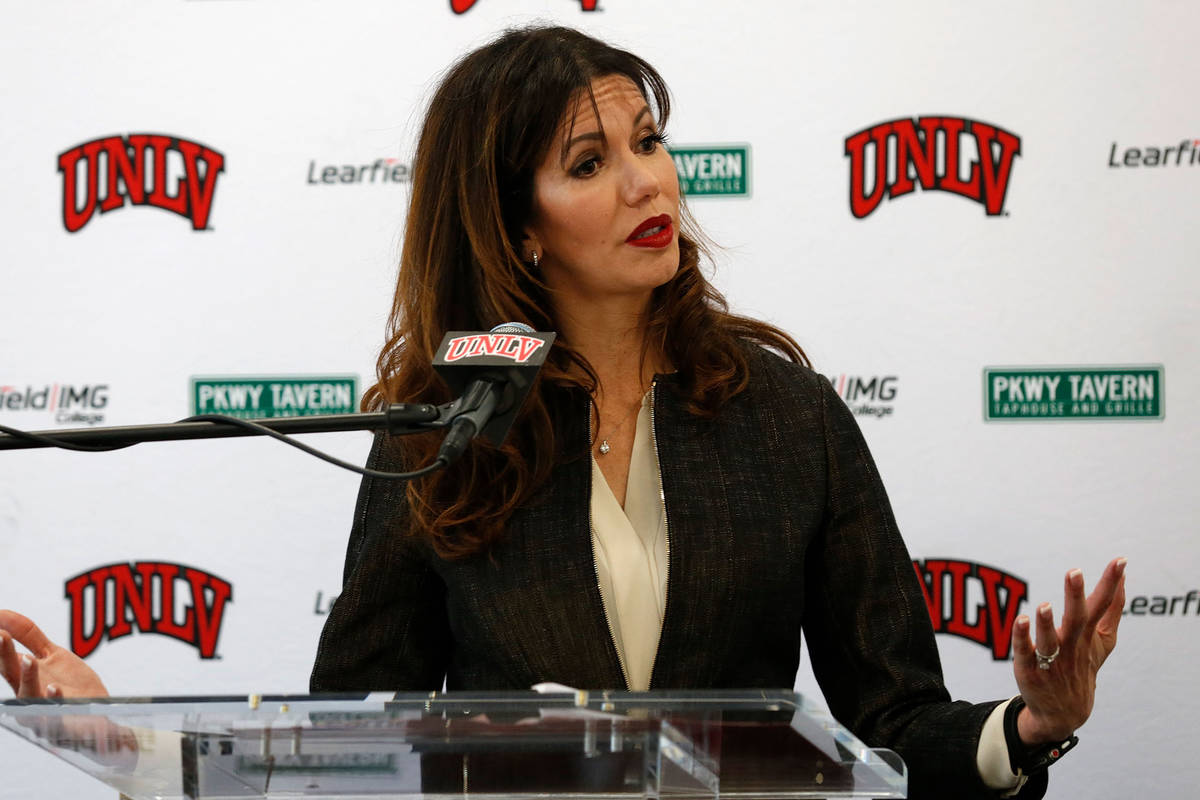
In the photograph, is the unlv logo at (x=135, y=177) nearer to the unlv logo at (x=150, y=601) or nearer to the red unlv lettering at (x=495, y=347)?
the unlv logo at (x=150, y=601)

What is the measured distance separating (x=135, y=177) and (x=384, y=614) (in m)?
1.24

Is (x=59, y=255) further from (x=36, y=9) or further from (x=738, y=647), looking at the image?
(x=738, y=647)

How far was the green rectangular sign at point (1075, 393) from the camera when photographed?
2158 millimetres

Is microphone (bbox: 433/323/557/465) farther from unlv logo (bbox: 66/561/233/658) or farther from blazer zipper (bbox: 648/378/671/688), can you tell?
unlv logo (bbox: 66/561/233/658)

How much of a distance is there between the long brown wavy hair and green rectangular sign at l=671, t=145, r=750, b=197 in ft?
1.96

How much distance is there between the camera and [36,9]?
7.70 feet

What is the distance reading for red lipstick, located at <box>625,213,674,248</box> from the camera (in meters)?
1.47

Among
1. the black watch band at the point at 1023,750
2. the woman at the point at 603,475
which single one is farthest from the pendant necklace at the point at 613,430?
the black watch band at the point at 1023,750

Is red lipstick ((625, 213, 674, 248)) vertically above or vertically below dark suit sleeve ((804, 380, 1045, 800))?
above

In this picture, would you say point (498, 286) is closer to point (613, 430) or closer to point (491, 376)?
point (613, 430)

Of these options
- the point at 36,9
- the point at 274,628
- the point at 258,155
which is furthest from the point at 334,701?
the point at 36,9

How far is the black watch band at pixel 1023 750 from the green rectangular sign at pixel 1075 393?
1042 millimetres

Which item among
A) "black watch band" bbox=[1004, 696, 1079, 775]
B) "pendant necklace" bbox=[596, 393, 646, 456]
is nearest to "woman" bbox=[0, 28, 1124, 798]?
"pendant necklace" bbox=[596, 393, 646, 456]

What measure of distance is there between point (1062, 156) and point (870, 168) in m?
0.33
